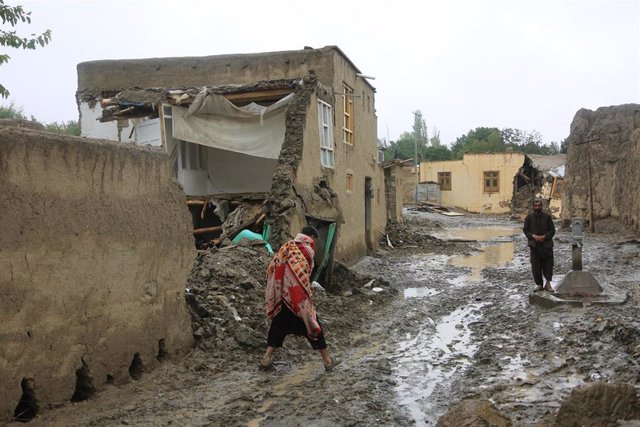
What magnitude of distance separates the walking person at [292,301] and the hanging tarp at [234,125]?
7.44m

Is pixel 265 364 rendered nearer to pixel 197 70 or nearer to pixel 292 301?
pixel 292 301

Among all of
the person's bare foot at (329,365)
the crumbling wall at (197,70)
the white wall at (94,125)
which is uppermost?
the crumbling wall at (197,70)

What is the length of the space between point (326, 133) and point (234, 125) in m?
2.20

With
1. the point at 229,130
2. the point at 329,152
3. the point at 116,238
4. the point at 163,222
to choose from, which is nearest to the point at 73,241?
the point at 116,238

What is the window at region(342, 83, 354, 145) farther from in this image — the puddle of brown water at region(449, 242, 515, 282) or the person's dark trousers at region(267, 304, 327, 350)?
the person's dark trousers at region(267, 304, 327, 350)

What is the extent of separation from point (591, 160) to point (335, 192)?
11.2m

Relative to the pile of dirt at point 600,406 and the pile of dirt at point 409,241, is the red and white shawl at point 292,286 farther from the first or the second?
the pile of dirt at point 409,241

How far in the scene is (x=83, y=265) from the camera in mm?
5020

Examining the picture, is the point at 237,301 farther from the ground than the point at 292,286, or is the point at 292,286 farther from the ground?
the point at 292,286

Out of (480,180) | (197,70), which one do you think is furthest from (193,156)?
Result: (480,180)

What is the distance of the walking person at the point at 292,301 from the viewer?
597cm

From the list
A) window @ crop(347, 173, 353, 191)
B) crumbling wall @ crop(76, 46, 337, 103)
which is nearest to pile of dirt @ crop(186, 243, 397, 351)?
window @ crop(347, 173, 353, 191)

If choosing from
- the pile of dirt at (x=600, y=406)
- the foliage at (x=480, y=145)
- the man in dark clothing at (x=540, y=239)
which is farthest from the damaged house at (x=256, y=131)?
the foliage at (x=480, y=145)

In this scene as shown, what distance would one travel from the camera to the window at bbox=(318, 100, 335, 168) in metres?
13.7
